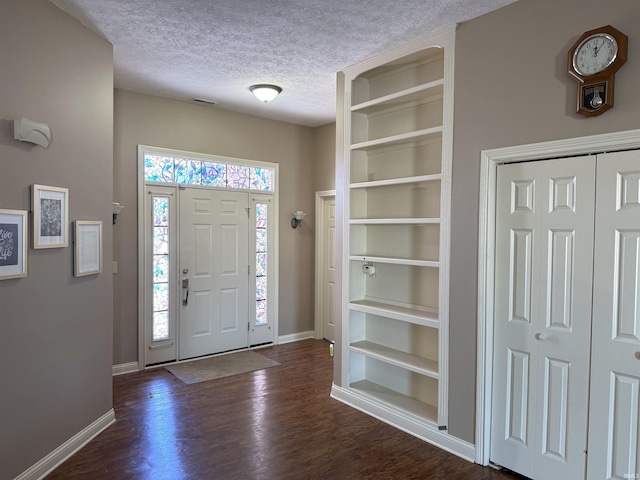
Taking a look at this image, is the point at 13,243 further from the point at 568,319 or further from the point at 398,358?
the point at 568,319

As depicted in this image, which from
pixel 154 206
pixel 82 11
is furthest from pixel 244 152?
pixel 82 11

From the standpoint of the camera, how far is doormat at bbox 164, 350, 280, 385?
4.41m

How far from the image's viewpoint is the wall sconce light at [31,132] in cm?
240

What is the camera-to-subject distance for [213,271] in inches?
199

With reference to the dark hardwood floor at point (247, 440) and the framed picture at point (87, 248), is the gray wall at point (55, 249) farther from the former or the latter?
the dark hardwood floor at point (247, 440)

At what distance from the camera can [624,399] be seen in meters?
2.22

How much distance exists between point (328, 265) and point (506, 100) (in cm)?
356

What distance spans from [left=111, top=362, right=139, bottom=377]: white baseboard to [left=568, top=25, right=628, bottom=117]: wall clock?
4.55 metres

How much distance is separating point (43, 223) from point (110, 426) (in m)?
1.69

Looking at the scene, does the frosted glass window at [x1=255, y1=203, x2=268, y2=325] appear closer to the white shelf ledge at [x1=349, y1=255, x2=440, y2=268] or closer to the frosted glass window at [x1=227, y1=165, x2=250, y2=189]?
the frosted glass window at [x1=227, y1=165, x2=250, y2=189]

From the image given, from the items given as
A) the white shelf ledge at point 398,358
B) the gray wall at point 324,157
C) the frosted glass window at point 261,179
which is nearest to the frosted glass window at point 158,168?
the frosted glass window at point 261,179

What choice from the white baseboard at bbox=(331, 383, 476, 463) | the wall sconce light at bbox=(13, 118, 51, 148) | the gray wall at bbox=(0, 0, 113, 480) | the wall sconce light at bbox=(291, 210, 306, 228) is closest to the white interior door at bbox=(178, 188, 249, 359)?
the wall sconce light at bbox=(291, 210, 306, 228)

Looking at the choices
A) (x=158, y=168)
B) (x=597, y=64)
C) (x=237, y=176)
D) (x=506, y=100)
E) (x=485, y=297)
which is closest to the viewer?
(x=597, y=64)

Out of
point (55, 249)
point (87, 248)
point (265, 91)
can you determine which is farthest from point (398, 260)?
point (55, 249)
